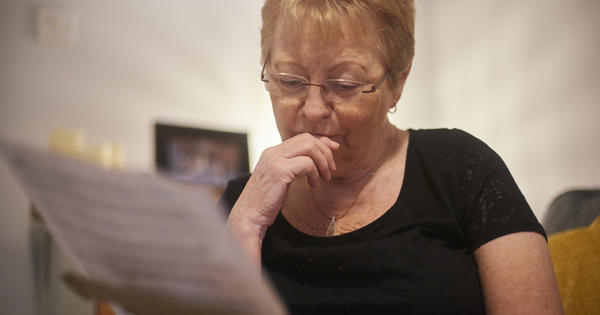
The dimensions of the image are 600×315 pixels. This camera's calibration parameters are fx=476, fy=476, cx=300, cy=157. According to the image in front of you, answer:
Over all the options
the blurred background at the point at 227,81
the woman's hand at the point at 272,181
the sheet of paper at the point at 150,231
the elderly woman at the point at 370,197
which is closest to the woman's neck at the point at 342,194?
the elderly woman at the point at 370,197

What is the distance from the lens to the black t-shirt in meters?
0.79

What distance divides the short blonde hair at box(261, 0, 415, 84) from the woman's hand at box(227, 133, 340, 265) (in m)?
0.22

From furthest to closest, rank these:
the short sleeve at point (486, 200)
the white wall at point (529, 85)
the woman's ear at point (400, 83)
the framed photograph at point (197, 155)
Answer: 1. the framed photograph at point (197, 155)
2. the white wall at point (529, 85)
3. the woman's ear at point (400, 83)
4. the short sleeve at point (486, 200)

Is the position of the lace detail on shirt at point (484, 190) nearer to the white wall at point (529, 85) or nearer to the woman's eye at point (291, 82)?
the woman's eye at point (291, 82)

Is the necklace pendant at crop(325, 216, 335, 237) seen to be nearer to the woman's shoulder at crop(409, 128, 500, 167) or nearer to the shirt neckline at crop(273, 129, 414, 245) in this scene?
the shirt neckline at crop(273, 129, 414, 245)

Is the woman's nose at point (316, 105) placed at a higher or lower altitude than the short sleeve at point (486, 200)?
higher

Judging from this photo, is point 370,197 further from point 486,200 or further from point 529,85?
point 529,85

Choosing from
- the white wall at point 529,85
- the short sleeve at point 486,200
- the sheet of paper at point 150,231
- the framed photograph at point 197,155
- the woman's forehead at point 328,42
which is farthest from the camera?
the framed photograph at point 197,155

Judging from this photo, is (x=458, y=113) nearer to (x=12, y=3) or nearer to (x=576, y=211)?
(x=576, y=211)

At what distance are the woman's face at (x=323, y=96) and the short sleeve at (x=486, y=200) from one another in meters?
0.19

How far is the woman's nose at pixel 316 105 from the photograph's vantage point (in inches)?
35.2

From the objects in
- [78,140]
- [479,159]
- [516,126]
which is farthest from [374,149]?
→ [78,140]

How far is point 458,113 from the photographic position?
8.62ft

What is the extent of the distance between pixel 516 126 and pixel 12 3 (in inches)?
95.3
